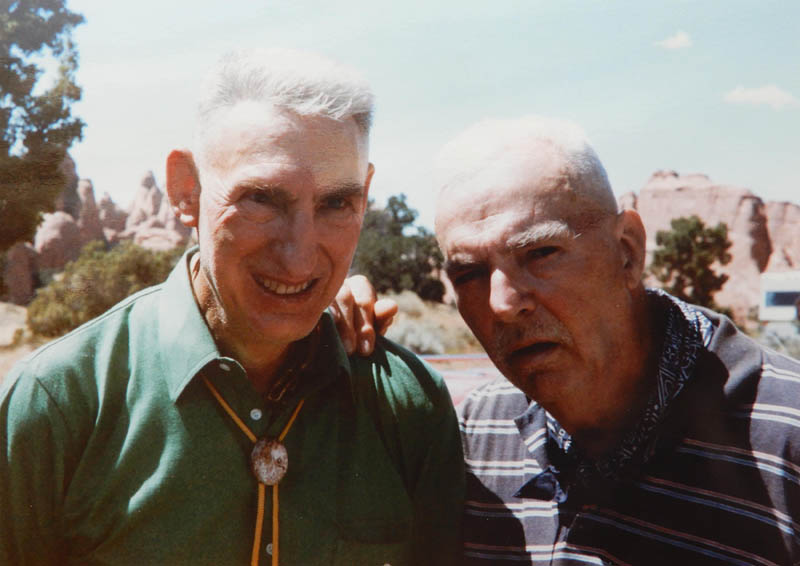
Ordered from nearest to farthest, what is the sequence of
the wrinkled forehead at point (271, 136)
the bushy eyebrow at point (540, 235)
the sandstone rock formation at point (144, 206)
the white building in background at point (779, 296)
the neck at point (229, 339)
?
the wrinkled forehead at point (271, 136) → the neck at point (229, 339) → the bushy eyebrow at point (540, 235) → the white building in background at point (779, 296) → the sandstone rock formation at point (144, 206)

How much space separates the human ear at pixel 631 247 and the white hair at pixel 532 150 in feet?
0.21

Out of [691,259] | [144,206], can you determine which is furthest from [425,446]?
[144,206]

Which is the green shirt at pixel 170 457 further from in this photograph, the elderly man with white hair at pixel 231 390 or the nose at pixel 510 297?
the nose at pixel 510 297

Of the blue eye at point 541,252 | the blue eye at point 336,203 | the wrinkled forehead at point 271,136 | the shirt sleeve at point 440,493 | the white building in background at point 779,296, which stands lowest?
the white building in background at point 779,296

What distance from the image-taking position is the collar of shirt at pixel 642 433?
2131mm

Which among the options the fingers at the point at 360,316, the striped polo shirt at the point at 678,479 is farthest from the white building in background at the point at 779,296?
the fingers at the point at 360,316

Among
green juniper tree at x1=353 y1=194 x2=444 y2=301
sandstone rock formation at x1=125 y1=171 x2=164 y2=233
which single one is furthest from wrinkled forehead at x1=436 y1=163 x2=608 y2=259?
sandstone rock formation at x1=125 y1=171 x2=164 y2=233

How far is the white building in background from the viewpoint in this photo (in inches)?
1310

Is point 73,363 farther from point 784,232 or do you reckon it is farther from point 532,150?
point 784,232

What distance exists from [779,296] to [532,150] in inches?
1432

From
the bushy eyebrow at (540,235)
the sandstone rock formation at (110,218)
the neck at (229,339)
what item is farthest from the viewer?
the sandstone rock formation at (110,218)

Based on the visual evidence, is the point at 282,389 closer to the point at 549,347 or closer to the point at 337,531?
the point at 337,531

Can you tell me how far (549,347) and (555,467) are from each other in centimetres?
40

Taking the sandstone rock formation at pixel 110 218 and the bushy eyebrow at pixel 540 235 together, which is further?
the sandstone rock formation at pixel 110 218
